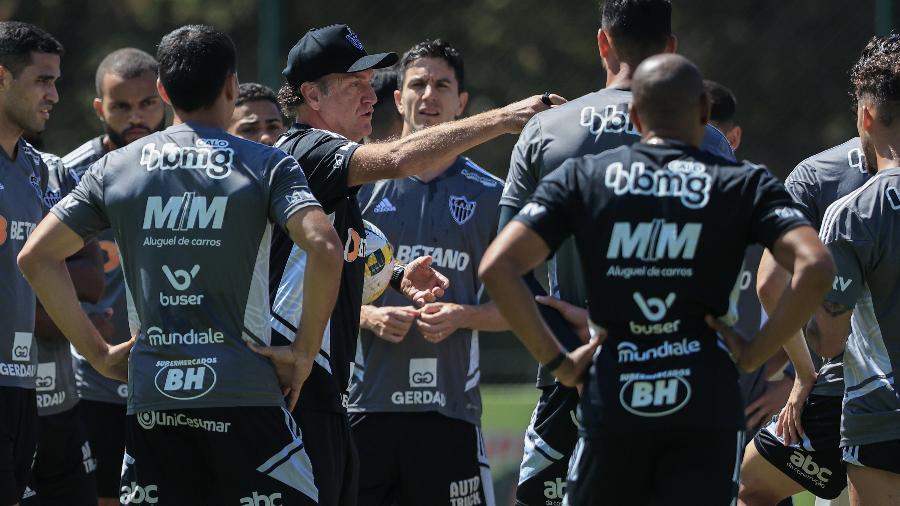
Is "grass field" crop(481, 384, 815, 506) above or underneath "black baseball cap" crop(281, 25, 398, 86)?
underneath

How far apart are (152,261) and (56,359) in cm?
252

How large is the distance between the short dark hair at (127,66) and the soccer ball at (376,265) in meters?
2.37

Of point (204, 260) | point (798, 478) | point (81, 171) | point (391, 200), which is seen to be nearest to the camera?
point (204, 260)

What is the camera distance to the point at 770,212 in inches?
151

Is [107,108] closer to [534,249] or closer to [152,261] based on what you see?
[152,261]

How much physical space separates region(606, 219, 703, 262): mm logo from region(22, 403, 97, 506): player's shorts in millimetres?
3850

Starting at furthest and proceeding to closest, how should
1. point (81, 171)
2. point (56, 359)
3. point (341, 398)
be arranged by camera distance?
point (81, 171) < point (56, 359) < point (341, 398)

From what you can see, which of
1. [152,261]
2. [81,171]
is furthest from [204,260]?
[81,171]

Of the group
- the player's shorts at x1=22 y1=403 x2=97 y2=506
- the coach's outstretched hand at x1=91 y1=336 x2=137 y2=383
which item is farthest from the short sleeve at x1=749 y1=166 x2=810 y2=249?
the player's shorts at x1=22 y1=403 x2=97 y2=506

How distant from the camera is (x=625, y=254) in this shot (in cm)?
383

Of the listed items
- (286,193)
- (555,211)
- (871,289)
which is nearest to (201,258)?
(286,193)

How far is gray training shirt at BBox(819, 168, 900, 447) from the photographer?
15.9 ft

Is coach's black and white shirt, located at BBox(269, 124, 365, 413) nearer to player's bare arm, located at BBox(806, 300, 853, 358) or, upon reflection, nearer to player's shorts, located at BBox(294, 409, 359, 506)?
player's shorts, located at BBox(294, 409, 359, 506)

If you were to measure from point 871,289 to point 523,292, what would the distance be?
1.67 m
